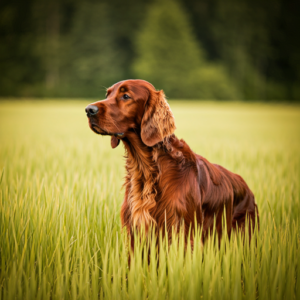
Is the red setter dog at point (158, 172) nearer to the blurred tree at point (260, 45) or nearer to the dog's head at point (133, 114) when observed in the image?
the dog's head at point (133, 114)

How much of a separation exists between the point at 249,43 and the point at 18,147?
3424 cm

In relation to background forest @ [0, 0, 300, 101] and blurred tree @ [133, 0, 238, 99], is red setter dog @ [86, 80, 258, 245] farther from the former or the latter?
blurred tree @ [133, 0, 238, 99]

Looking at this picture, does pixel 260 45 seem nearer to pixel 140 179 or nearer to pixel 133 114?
pixel 133 114

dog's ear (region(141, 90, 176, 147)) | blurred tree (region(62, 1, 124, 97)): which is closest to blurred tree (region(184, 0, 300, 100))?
blurred tree (region(62, 1, 124, 97))

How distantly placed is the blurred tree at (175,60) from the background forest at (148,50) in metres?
0.11

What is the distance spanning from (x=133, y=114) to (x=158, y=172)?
1.51ft

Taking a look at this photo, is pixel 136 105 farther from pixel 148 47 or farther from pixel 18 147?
pixel 148 47

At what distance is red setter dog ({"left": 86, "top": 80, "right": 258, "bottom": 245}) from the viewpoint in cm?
189

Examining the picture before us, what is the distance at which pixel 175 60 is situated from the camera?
32.6 m

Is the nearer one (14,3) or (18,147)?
(18,147)

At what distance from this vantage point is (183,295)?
1469mm

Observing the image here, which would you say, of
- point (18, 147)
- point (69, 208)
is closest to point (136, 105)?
point (69, 208)

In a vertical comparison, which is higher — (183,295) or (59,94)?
(59,94)

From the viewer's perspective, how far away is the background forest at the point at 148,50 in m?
31.2
